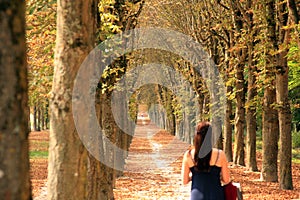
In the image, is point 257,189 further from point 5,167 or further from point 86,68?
point 5,167

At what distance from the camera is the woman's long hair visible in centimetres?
745

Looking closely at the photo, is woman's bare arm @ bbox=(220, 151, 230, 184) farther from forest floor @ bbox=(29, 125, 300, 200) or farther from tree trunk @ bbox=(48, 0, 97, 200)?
forest floor @ bbox=(29, 125, 300, 200)

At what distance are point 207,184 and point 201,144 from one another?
2.44 feet

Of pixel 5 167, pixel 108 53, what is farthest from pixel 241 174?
pixel 5 167

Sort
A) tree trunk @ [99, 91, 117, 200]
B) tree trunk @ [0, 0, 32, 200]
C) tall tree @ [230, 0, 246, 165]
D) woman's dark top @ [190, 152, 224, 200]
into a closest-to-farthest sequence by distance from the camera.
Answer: tree trunk @ [0, 0, 32, 200]
woman's dark top @ [190, 152, 224, 200]
tree trunk @ [99, 91, 117, 200]
tall tree @ [230, 0, 246, 165]

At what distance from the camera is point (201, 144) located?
7.52 m

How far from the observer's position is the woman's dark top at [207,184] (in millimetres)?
7975

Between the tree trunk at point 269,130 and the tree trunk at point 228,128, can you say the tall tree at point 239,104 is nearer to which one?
the tree trunk at point 228,128

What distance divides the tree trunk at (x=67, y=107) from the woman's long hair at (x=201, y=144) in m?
1.42

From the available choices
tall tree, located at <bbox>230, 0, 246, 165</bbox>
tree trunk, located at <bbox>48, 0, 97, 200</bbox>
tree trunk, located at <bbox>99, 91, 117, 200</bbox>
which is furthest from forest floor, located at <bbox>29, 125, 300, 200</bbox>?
tree trunk, located at <bbox>48, 0, 97, 200</bbox>

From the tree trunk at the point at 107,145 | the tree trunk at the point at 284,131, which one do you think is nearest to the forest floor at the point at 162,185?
the tree trunk at the point at 284,131

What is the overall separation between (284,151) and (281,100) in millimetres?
1558

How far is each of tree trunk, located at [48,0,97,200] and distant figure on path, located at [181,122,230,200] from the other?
4.27 ft

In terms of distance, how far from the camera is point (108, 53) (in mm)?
14484
